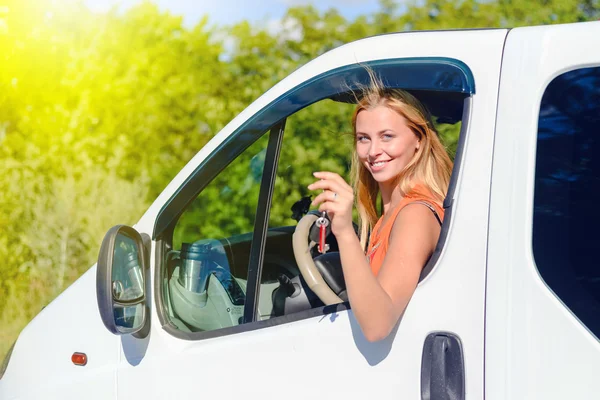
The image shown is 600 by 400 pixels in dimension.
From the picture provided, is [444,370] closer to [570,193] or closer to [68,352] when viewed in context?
[570,193]

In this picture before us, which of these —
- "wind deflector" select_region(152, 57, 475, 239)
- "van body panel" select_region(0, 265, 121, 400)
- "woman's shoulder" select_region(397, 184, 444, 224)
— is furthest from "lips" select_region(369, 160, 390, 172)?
"van body panel" select_region(0, 265, 121, 400)

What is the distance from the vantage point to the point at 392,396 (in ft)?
6.35

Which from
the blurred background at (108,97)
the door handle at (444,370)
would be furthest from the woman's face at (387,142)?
the blurred background at (108,97)

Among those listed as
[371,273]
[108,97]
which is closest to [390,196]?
[371,273]

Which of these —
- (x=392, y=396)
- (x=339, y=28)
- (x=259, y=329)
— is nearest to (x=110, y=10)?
(x=339, y=28)

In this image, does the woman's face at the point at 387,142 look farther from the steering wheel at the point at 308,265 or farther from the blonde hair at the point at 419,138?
the steering wheel at the point at 308,265

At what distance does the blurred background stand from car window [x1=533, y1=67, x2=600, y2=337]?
13.4 feet

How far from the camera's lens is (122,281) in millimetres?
2500

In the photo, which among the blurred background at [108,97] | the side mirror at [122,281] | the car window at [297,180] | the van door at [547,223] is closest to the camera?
the van door at [547,223]

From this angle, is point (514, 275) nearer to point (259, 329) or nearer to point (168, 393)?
point (259, 329)

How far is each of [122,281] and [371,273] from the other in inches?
37.3

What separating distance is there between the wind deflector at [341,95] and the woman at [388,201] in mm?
65

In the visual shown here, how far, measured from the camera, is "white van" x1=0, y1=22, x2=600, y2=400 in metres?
1.78

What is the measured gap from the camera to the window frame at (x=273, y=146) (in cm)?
202
